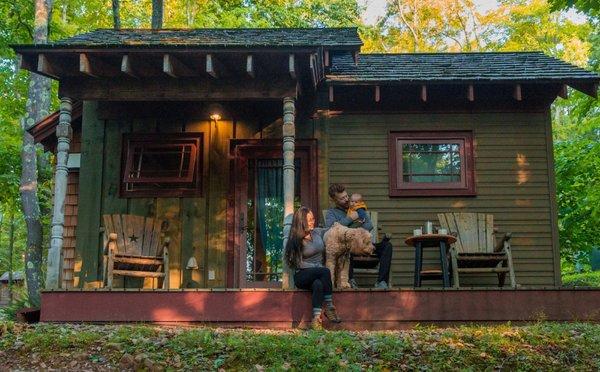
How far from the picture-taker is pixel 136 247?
817cm

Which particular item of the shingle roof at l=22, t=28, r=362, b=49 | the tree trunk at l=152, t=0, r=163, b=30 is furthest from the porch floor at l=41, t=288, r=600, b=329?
the tree trunk at l=152, t=0, r=163, b=30

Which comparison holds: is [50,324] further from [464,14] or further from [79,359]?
[464,14]

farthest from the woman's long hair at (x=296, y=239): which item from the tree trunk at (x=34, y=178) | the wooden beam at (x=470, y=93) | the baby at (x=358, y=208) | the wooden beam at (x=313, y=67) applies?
the tree trunk at (x=34, y=178)

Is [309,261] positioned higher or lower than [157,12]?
lower

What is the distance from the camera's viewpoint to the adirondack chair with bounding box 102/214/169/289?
7668 mm

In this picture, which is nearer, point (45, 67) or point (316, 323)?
point (316, 323)

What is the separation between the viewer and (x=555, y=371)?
4883 millimetres

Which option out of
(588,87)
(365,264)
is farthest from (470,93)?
(365,264)

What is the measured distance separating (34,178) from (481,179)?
8.55m

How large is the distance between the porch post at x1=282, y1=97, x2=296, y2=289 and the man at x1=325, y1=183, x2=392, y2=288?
61cm

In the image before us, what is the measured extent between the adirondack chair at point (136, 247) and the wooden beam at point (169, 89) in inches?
58.8

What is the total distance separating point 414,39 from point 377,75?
16.5 meters

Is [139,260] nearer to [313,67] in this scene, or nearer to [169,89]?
[169,89]

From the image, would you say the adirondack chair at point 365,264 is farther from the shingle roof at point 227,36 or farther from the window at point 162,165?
the shingle roof at point 227,36
